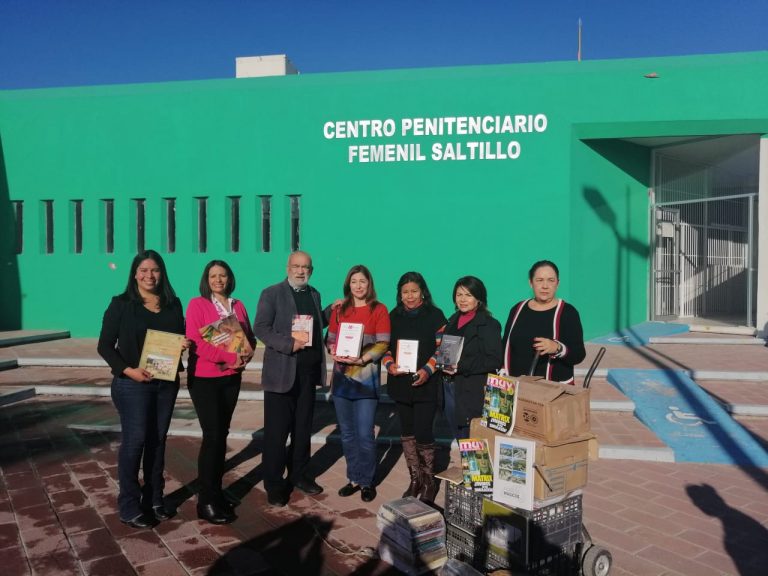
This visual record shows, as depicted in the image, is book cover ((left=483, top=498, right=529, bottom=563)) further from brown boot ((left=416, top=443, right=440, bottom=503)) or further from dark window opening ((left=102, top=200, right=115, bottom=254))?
dark window opening ((left=102, top=200, right=115, bottom=254))

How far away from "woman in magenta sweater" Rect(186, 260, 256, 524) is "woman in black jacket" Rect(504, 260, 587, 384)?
5.93ft

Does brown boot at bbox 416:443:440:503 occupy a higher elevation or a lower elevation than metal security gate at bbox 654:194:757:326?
lower

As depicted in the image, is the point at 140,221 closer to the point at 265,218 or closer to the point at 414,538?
the point at 265,218

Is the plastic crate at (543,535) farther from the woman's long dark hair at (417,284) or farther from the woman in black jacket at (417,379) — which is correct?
the woman's long dark hair at (417,284)

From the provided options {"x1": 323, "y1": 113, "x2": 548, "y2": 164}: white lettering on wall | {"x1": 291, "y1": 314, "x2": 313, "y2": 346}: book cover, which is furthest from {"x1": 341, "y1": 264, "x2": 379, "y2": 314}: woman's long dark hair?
{"x1": 323, "y1": 113, "x2": 548, "y2": 164}: white lettering on wall

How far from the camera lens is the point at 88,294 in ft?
41.8

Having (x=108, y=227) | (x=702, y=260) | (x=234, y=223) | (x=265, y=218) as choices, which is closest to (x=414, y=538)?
A: (x=265, y=218)

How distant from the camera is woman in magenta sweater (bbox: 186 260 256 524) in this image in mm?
3887

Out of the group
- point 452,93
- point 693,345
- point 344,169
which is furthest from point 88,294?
point 693,345

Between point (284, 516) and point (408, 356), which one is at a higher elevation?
point (408, 356)

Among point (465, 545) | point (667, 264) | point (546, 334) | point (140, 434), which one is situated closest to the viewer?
point (465, 545)

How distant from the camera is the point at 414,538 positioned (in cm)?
324

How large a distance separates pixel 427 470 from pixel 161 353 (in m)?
2.06

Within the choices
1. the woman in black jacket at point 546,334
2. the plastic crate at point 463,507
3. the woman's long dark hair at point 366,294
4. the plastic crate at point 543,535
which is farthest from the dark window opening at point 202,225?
the plastic crate at point 543,535
